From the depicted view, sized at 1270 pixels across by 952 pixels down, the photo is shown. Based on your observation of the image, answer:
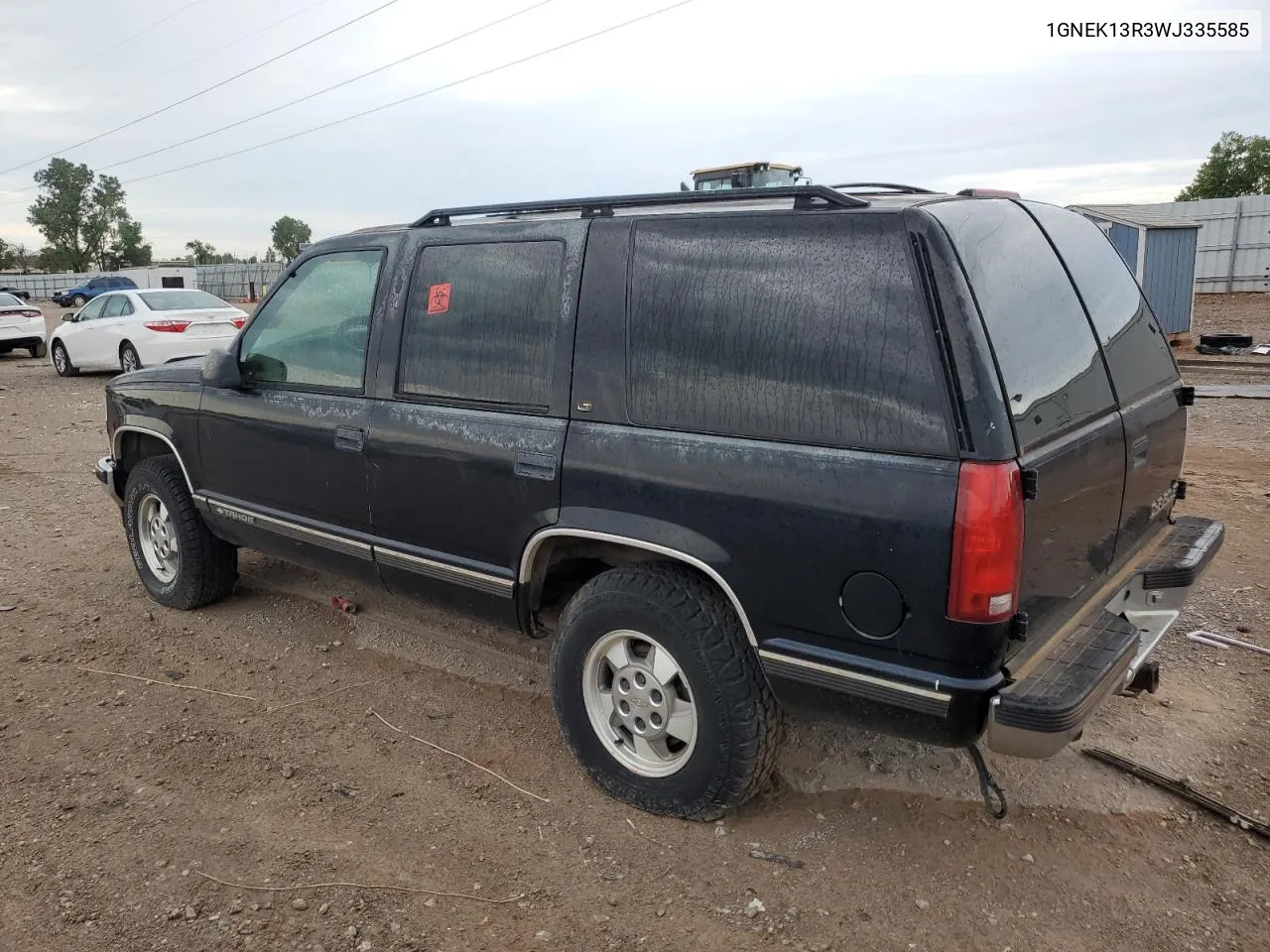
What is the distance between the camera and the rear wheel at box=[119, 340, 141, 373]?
50.6ft

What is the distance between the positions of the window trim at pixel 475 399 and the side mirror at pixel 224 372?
1066 millimetres

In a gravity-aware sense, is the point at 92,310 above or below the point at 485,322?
below

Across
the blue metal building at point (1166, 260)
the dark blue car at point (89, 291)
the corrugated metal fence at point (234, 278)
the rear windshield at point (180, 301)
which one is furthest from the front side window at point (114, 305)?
the corrugated metal fence at point (234, 278)

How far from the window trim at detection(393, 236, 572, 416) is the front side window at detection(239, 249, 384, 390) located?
0.22 m

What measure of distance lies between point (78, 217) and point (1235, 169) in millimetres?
88917

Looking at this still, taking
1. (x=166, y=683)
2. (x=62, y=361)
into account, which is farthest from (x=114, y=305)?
(x=166, y=683)

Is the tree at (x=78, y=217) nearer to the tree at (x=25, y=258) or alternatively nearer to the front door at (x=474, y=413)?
the tree at (x=25, y=258)

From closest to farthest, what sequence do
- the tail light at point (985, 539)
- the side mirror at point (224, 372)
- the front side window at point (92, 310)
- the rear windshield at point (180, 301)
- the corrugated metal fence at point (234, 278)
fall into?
the tail light at point (985, 539) < the side mirror at point (224, 372) < the rear windshield at point (180, 301) < the front side window at point (92, 310) < the corrugated metal fence at point (234, 278)

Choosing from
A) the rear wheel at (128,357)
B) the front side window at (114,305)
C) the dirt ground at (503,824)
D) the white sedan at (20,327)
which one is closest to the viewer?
the dirt ground at (503,824)

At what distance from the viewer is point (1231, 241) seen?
28.8 metres

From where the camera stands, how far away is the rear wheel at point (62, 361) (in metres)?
17.1

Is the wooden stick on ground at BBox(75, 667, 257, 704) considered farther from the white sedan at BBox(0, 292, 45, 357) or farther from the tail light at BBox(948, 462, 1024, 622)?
the white sedan at BBox(0, 292, 45, 357)

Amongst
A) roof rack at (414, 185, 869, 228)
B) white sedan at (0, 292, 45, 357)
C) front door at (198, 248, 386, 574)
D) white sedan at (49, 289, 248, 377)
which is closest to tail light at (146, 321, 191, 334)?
white sedan at (49, 289, 248, 377)

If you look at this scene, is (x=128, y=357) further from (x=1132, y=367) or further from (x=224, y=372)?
(x=1132, y=367)
